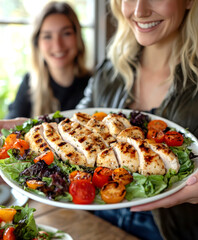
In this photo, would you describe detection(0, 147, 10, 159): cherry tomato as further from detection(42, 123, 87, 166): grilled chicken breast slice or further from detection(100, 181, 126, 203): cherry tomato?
detection(100, 181, 126, 203): cherry tomato

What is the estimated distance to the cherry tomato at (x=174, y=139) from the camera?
2.23 m

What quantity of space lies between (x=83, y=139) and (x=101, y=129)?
23 centimetres

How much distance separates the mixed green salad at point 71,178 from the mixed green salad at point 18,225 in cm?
17

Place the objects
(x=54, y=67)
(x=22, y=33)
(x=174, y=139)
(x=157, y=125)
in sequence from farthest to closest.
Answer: (x=22, y=33) → (x=54, y=67) → (x=157, y=125) → (x=174, y=139)

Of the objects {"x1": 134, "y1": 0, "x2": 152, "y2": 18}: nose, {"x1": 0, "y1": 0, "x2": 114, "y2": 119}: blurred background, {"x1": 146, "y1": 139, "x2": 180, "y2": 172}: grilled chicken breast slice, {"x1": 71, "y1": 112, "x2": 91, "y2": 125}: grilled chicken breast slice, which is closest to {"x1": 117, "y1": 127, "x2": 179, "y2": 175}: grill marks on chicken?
{"x1": 146, "y1": 139, "x2": 180, "y2": 172}: grilled chicken breast slice

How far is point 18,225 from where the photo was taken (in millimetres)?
1716

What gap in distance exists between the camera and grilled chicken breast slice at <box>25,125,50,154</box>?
2133 mm

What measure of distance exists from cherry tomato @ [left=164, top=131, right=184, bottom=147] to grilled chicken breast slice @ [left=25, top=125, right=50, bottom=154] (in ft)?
3.02

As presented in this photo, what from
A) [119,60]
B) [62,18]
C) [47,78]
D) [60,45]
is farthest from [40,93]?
[119,60]

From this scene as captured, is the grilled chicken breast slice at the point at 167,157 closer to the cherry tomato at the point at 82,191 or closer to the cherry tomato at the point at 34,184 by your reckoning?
the cherry tomato at the point at 82,191

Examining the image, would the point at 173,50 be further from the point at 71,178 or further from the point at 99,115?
the point at 71,178

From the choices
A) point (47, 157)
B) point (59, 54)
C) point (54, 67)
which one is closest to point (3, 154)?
point (47, 157)

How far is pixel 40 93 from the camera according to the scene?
4730 mm

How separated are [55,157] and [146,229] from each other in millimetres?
1272
